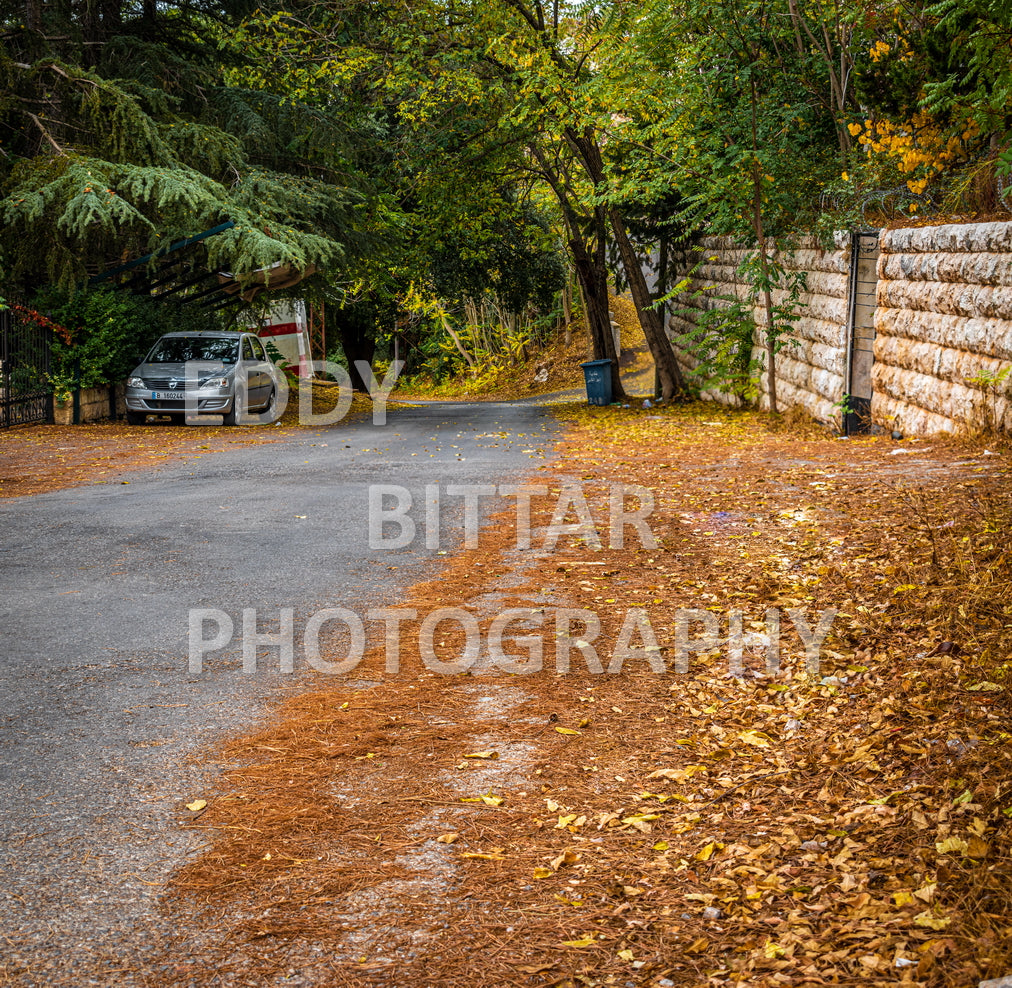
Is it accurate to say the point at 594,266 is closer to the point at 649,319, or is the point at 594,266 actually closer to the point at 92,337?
the point at 649,319

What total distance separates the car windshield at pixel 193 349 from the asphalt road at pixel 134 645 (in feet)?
24.2

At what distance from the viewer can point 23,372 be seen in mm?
18656

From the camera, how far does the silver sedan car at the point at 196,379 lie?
19.6 meters

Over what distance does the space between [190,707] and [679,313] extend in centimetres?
1890

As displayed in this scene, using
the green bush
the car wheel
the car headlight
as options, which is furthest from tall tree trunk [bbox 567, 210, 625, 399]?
the green bush

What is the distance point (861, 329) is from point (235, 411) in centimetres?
1191

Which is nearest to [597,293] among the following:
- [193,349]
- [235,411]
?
[235,411]

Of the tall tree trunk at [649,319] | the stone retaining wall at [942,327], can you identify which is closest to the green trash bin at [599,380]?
the tall tree trunk at [649,319]

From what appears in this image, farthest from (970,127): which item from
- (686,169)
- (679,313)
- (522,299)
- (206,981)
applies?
(522,299)

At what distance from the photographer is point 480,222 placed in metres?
24.1

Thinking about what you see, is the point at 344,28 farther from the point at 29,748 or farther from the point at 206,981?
the point at 206,981

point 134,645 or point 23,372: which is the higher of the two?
point 23,372

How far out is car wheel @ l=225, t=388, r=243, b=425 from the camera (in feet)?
66.5

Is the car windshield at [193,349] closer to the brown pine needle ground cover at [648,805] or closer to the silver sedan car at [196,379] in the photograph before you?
the silver sedan car at [196,379]
